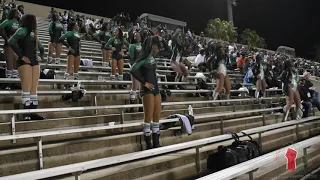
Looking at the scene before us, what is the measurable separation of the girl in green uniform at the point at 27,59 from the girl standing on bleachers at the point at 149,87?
1.30m

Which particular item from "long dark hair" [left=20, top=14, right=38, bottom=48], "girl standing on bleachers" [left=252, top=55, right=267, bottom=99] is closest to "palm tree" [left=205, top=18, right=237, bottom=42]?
"girl standing on bleachers" [left=252, top=55, right=267, bottom=99]

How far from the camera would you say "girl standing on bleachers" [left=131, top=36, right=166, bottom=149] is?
473 cm

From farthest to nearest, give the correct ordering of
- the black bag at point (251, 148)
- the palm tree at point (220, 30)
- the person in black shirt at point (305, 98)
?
the palm tree at point (220, 30) < the person in black shirt at point (305, 98) < the black bag at point (251, 148)

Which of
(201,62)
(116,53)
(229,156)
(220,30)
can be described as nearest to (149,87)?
(229,156)

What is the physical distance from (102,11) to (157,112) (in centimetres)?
2880

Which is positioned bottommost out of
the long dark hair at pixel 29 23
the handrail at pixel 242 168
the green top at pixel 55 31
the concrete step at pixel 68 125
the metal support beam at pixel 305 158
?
the metal support beam at pixel 305 158

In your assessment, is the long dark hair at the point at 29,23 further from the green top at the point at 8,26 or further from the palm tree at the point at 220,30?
the palm tree at the point at 220,30

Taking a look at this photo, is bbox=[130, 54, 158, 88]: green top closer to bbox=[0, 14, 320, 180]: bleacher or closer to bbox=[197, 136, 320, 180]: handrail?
bbox=[0, 14, 320, 180]: bleacher

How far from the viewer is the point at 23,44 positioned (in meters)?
4.76

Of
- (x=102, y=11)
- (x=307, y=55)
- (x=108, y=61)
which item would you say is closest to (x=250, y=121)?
(x=108, y=61)

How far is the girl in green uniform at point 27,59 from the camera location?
465 centimetres

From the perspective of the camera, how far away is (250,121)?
8.16 meters

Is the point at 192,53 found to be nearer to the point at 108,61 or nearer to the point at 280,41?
the point at 108,61

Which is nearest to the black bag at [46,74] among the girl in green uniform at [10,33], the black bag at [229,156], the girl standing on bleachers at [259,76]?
the girl in green uniform at [10,33]
